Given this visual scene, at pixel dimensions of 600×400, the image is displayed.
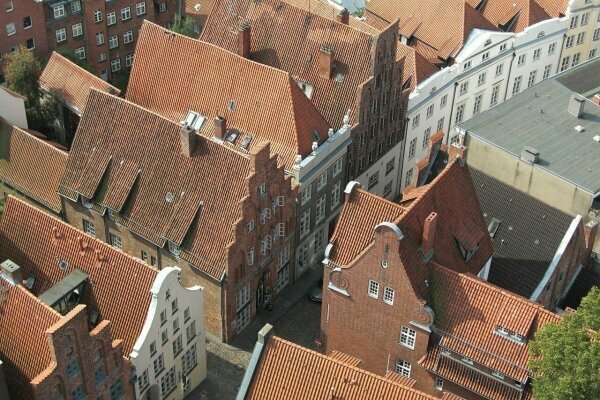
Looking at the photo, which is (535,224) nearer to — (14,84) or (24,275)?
(24,275)

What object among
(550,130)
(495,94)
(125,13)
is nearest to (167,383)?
(550,130)

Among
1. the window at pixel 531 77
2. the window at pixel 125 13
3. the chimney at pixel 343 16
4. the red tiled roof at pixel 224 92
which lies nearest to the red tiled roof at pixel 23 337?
the red tiled roof at pixel 224 92

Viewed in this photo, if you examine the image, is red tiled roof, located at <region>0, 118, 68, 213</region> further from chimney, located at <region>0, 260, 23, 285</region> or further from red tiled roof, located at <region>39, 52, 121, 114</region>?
chimney, located at <region>0, 260, 23, 285</region>

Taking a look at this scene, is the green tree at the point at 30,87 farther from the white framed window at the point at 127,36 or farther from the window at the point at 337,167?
the window at the point at 337,167

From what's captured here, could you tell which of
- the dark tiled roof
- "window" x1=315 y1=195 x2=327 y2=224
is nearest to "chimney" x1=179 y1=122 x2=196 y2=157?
"window" x1=315 y1=195 x2=327 y2=224

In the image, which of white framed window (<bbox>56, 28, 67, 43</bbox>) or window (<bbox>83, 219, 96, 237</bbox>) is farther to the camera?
white framed window (<bbox>56, 28, 67, 43</bbox>)

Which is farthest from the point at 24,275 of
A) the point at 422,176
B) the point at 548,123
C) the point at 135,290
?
the point at 548,123
